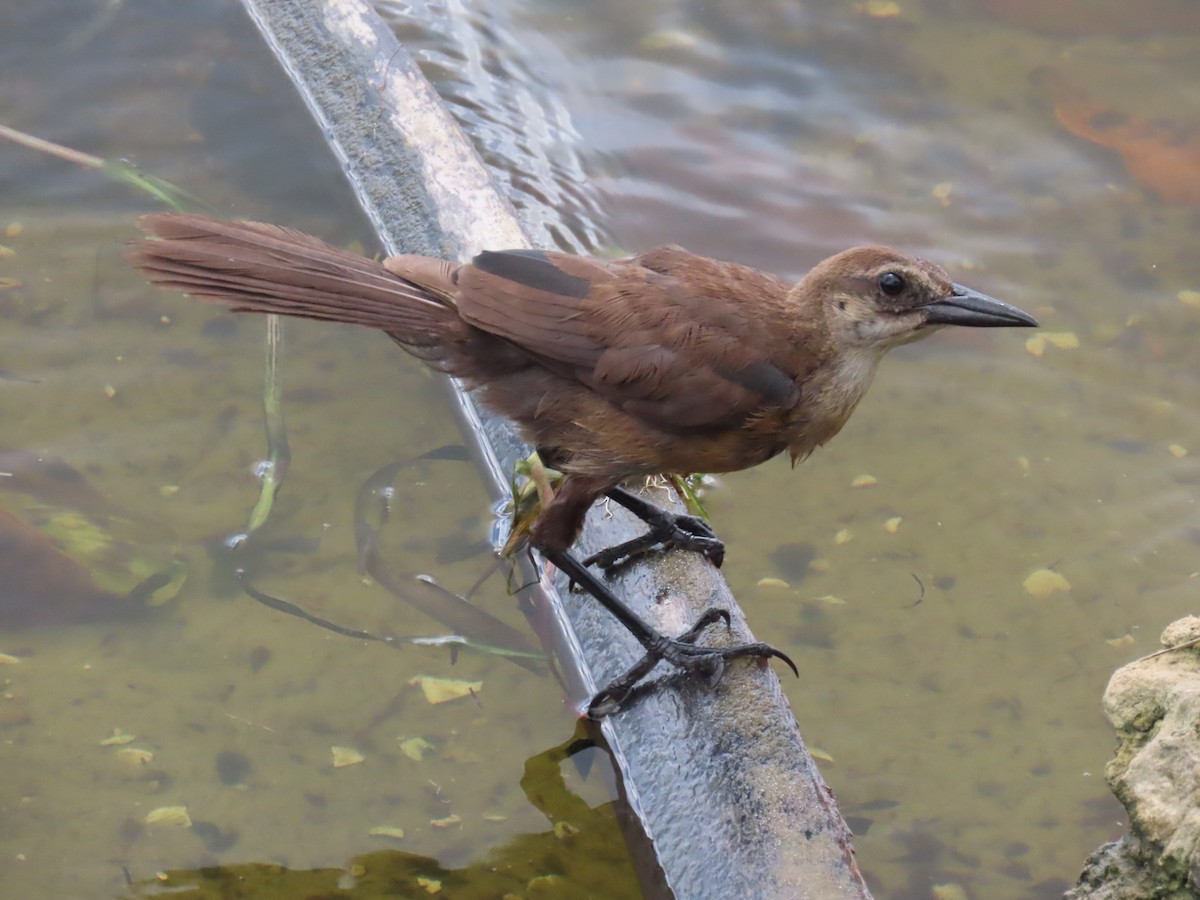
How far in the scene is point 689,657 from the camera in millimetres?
3330

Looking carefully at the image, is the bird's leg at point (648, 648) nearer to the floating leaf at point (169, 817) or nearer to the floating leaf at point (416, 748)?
the floating leaf at point (416, 748)

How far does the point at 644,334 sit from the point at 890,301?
62cm

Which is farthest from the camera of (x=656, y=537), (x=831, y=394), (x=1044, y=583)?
(x=1044, y=583)

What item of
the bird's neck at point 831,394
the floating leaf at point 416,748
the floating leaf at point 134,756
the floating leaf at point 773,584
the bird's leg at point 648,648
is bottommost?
the floating leaf at point 134,756

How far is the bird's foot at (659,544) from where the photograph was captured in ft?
12.1

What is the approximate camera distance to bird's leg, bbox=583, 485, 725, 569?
368cm

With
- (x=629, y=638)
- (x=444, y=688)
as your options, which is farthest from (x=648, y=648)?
(x=444, y=688)

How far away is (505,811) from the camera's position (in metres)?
3.58

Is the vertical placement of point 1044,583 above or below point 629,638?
below

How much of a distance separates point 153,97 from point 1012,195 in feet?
12.8

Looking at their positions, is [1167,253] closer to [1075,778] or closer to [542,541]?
[1075,778]

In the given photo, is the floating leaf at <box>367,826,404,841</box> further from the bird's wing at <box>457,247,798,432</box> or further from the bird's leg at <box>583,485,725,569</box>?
the bird's wing at <box>457,247,798,432</box>

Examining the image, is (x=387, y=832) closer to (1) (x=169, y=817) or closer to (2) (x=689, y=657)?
(1) (x=169, y=817)

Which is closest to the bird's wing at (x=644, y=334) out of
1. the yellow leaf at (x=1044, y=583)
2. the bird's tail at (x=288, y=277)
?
the bird's tail at (x=288, y=277)
